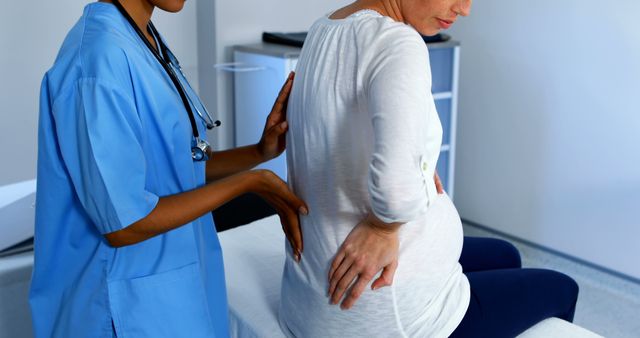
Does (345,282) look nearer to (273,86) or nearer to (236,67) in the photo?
(273,86)

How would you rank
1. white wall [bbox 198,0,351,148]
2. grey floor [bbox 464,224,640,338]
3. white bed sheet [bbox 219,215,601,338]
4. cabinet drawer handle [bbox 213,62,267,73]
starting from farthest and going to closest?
1. white wall [bbox 198,0,351,148]
2. cabinet drawer handle [bbox 213,62,267,73]
3. grey floor [bbox 464,224,640,338]
4. white bed sheet [bbox 219,215,601,338]

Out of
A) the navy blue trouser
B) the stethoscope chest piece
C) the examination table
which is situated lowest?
the examination table

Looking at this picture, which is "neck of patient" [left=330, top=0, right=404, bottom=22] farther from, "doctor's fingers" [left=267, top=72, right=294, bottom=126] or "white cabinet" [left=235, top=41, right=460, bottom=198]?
"white cabinet" [left=235, top=41, right=460, bottom=198]

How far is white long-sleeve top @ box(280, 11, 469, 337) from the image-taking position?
90 cm

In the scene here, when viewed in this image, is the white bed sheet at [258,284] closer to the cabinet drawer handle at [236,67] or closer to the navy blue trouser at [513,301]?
the navy blue trouser at [513,301]

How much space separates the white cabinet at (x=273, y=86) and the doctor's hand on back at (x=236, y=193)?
1217 mm

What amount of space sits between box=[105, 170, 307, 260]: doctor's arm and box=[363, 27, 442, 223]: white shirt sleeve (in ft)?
0.69

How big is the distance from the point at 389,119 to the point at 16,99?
2.04 m

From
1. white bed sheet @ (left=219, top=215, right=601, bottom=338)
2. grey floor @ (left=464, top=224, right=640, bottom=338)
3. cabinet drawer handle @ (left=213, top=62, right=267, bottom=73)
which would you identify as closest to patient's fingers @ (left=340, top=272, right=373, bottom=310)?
white bed sheet @ (left=219, top=215, right=601, bottom=338)

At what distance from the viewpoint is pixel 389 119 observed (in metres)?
0.89

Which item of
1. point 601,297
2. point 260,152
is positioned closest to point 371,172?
point 260,152

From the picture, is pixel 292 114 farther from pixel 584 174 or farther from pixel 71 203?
pixel 584 174

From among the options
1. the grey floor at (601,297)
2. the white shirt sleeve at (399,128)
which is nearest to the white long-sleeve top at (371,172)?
the white shirt sleeve at (399,128)

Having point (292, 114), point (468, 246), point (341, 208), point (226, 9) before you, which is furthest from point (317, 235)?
point (226, 9)
